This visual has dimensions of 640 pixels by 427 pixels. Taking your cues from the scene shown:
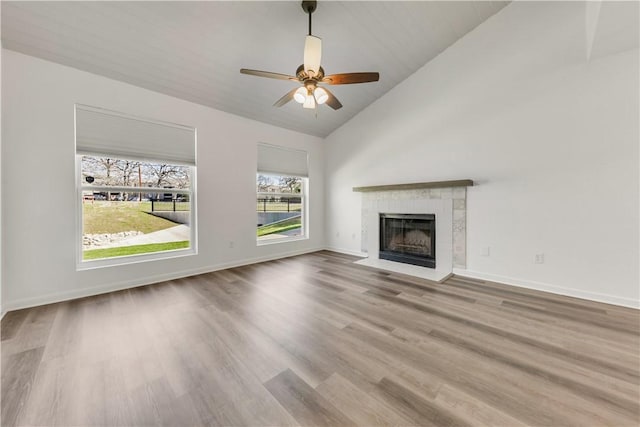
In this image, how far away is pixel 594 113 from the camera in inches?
110

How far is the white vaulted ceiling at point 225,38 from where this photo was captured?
2.42m

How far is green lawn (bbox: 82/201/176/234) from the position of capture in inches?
123

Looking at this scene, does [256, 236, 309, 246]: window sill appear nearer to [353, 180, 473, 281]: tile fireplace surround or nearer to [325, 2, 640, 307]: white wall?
[353, 180, 473, 281]: tile fireplace surround

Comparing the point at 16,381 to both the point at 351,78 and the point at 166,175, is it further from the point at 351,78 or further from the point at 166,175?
the point at 351,78

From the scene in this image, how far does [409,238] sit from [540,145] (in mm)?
2249

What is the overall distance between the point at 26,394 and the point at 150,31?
3257 mm

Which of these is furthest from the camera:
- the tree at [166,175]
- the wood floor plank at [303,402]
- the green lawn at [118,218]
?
the tree at [166,175]

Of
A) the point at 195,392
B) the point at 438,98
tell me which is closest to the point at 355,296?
the point at 195,392

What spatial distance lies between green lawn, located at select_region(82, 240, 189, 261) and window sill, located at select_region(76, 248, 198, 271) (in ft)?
0.22

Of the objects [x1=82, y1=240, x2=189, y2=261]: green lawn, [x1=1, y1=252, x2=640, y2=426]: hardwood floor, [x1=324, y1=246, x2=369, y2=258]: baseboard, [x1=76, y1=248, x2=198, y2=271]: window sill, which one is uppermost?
[x1=82, y1=240, x2=189, y2=261]: green lawn

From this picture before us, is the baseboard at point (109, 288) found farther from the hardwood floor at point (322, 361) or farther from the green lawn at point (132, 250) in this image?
the green lawn at point (132, 250)

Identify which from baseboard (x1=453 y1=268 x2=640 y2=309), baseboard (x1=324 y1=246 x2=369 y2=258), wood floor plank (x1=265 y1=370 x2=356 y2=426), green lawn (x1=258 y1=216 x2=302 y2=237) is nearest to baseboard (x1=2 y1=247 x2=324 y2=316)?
green lawn (x1=258 y1=216 x2=302 y2=237)

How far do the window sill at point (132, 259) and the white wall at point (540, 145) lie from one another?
4.06 metres

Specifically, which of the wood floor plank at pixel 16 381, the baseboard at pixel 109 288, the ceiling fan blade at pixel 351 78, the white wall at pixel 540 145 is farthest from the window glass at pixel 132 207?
the white wall at pixel 540 145
